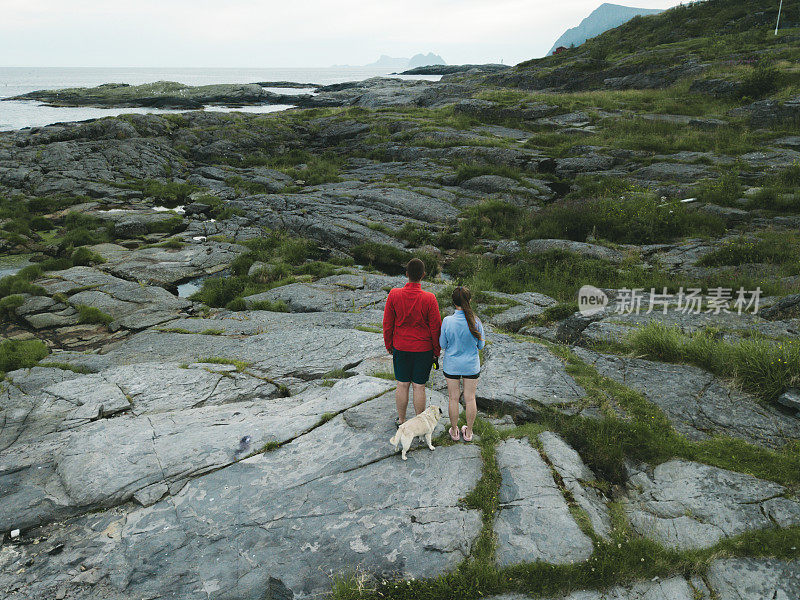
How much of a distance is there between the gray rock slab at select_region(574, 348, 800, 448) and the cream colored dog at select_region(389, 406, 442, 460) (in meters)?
3.87

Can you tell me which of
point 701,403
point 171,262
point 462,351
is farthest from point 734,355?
point 171,262

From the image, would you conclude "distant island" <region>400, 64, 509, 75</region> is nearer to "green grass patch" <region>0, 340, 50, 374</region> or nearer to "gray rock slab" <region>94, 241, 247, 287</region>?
"gray rock slab" <region>94, 241, 247, 287</region>

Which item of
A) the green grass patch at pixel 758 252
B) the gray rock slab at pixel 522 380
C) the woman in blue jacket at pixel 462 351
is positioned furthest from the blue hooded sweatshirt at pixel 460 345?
the green grass patch at pixel 758 252

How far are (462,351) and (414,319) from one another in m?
0.80

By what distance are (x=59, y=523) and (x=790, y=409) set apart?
1011 centimetres

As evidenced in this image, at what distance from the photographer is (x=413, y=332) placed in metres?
5.97

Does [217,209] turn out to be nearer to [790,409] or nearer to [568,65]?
[790,409]

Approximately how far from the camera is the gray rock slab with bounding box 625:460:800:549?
15.0 ft

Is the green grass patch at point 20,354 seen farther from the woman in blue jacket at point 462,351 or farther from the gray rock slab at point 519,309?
the gray rock slab at point 519,309

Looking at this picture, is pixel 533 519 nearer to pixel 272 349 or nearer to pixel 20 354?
pixel 272 349

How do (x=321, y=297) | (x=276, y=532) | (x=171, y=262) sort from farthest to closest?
1. (x=171, y=262)
2. (x=321, y=297)
3. (x=276, y=532)

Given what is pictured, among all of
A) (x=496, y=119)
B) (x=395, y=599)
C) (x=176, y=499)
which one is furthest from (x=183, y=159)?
(x=395, y=599)

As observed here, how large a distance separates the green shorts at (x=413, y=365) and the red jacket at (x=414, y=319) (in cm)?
8

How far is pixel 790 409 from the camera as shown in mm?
6539
